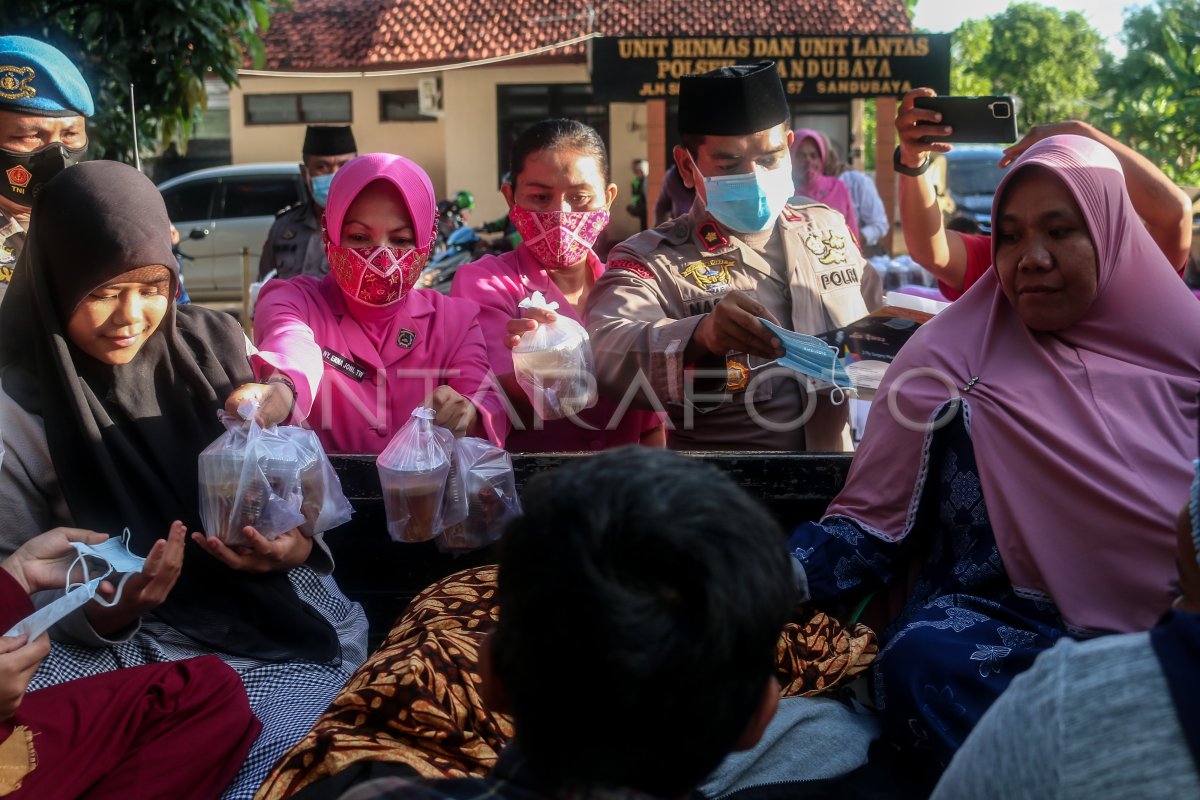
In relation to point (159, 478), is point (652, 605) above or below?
above

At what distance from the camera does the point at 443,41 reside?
66.6ft

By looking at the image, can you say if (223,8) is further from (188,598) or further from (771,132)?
(188,598)

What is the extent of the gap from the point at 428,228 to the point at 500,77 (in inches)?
684

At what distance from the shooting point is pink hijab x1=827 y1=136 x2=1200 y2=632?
2.23m

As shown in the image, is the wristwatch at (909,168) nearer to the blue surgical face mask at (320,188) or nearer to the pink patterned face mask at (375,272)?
the pink patterned face mask at (375,272)

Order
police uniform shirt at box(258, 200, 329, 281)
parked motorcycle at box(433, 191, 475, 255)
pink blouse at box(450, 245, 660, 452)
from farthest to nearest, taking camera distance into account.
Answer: parked motorcycle at box(433, 191, 475, 255) → police uniform shirt at box(258, 200, 329, 281) → pink blouse at box(450, 245, 660, 452)

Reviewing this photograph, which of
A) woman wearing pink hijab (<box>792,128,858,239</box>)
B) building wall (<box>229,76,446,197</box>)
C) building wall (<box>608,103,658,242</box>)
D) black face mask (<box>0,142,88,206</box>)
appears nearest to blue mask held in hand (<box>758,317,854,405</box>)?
black face mask (<box>0,142,88,206</box>)

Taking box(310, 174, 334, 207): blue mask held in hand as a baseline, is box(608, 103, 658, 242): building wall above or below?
above

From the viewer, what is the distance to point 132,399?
251cm

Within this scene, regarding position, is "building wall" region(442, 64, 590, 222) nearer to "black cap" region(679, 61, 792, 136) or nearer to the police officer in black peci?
the police officer in black peci

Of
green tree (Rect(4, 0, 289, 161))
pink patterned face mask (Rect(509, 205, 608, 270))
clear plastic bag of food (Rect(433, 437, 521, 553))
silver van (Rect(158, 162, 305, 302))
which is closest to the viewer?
clear plastic bag of food (Rect(433, 437, 521, 553))

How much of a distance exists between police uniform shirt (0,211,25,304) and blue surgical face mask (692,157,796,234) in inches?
86.1

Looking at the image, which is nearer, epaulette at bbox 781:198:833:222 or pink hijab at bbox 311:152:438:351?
pink hijab at bbox 311:152:438:351

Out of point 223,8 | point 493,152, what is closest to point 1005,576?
point 223,8
